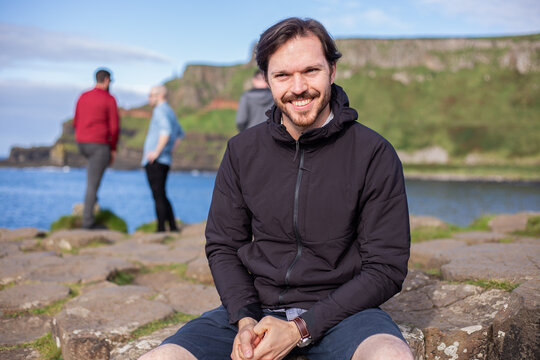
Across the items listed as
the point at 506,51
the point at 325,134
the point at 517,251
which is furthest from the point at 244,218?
the point at 506,51

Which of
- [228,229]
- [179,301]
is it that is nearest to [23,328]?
[179,301]

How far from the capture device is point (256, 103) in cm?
568

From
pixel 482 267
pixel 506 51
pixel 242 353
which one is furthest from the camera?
pixel 506 51

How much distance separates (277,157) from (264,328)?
2.44 ft

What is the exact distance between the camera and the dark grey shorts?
5.97 ft

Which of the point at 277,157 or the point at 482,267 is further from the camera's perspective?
the point at 482,267

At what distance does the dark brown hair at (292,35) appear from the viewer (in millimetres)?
2061

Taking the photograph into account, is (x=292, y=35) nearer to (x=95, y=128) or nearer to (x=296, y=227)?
(x=296, y=227)

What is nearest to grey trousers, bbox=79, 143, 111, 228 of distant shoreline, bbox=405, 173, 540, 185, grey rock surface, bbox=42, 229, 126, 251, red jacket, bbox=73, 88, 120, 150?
red jacket, bbox=73, 88, 120, 150

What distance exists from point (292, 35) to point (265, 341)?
1240mm

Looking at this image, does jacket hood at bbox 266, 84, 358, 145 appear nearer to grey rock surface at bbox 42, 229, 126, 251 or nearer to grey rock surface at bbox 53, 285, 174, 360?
grey rock surface at bbox 53, 285, 174, 360

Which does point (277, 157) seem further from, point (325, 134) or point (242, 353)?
point (242, 353)

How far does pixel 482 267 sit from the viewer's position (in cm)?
337

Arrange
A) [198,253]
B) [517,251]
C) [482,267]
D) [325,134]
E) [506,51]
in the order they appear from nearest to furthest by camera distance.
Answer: [325,134] < [482,267] < [517,251] < [198,253] < [506,51]
